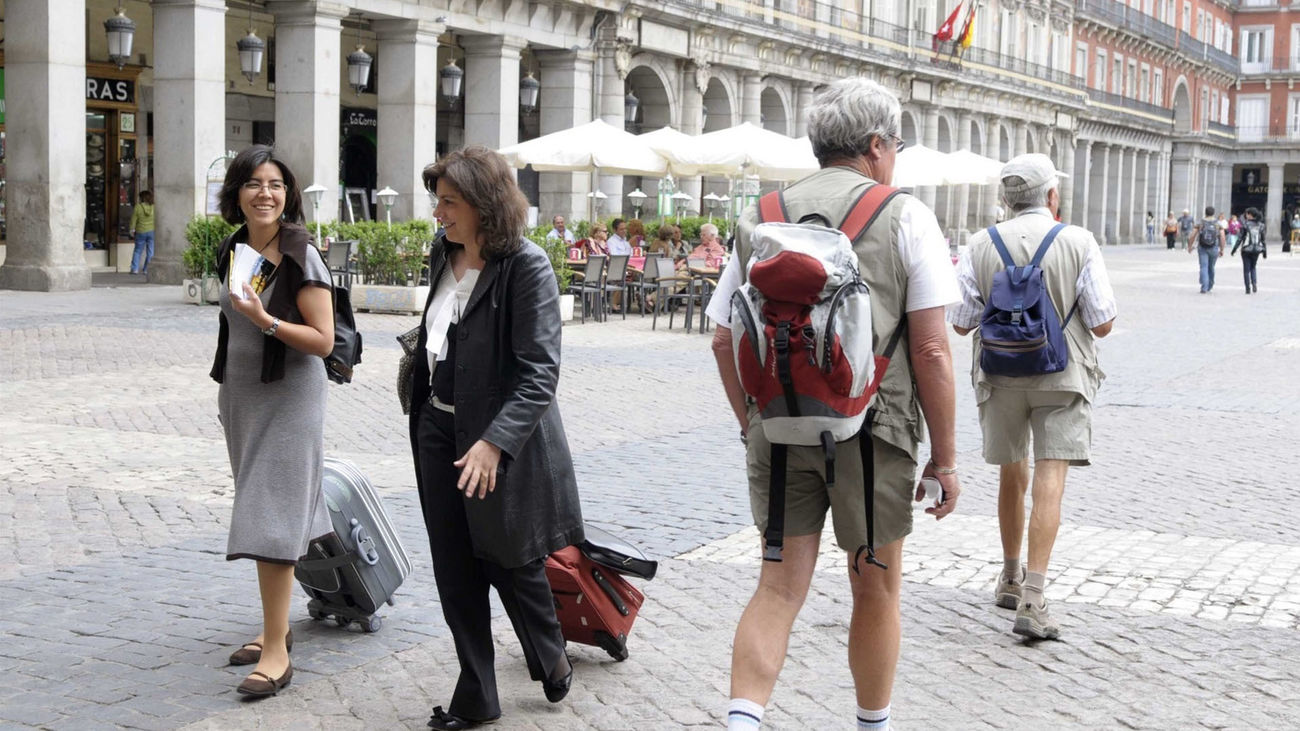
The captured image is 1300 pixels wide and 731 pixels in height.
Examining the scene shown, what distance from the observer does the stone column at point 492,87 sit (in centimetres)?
2852

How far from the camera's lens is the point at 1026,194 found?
575cm

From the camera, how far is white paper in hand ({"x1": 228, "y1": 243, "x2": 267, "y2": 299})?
4586 millimetres

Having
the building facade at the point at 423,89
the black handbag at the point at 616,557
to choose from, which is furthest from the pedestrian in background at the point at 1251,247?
the black handbag at the point at 616,557

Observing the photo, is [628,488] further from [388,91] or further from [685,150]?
[388,91]

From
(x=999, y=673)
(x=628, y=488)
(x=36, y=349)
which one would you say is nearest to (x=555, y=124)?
(x=36, y=349)

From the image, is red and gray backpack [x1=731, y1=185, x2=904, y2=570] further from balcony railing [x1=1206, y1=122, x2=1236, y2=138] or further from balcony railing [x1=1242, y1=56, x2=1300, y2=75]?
balcony railing [x1=1242, y1=56, x2=1300, y2=75]

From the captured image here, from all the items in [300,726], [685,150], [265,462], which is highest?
[685,150]

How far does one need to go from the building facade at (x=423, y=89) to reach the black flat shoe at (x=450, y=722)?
34.7 feet

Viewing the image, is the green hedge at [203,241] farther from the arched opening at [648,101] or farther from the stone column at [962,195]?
the stone column at [962,195]

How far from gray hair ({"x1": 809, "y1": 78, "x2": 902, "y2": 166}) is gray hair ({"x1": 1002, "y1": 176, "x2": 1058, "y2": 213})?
202 centimetres

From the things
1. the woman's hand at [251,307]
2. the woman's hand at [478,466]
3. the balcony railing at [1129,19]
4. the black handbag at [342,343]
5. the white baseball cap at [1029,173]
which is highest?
the balcony railing at [1129,19]

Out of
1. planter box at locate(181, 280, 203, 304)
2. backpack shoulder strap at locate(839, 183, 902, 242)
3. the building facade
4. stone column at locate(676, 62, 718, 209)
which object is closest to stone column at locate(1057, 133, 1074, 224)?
the building facade

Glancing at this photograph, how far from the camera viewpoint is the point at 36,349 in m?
13.8

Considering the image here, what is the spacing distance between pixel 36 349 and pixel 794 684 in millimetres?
10640
